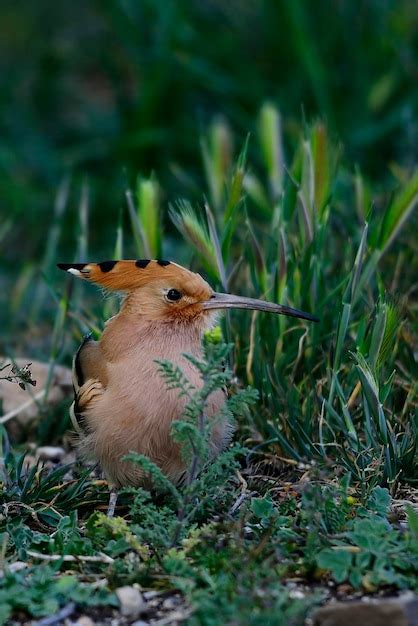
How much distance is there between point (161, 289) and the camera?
3088mm

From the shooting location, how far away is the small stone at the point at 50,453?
3.65 m

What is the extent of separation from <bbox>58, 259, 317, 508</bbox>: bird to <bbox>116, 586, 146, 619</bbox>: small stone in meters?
0.51

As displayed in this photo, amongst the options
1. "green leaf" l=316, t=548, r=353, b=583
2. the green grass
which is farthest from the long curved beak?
"green leaf" l=316, t=548, r=353, b=583

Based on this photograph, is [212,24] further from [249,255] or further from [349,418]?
[349,418]

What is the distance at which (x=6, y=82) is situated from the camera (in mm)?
6586

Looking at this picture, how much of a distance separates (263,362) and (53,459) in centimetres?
80

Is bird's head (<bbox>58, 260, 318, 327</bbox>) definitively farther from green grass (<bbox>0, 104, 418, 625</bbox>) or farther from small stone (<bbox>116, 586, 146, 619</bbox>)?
small stone (<bbox>116, 586, 146, 619</bbox>)

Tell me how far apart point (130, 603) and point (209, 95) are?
13.1 ft

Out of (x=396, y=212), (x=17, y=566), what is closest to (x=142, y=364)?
(x=17, y=566)

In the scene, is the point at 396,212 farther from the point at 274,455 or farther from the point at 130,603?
the point at 130,603

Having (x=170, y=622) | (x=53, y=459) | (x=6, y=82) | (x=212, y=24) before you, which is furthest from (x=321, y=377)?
(x=6, y=82)

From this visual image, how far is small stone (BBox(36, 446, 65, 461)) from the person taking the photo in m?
3.65

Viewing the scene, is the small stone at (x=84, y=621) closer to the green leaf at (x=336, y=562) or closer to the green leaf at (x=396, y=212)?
the green leaf at (x=336, y=562)

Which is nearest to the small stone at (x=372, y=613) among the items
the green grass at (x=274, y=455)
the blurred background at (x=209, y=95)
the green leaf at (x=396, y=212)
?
the green grass at (x=274, y=455)
